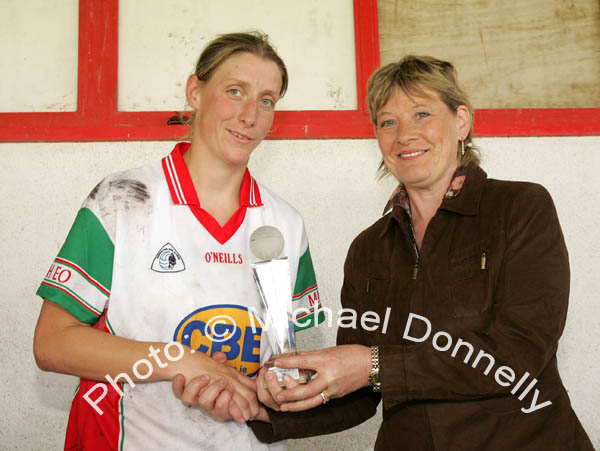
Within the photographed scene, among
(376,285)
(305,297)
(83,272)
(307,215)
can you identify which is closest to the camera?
(83,272)

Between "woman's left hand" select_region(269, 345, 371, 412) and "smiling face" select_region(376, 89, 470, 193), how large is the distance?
1.64ft

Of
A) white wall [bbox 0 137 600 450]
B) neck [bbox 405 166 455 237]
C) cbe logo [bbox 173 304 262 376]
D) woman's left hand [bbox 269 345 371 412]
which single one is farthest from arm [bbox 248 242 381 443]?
white wall [bbox 0 137 600 450]

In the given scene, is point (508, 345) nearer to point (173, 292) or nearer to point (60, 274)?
point (173, 292)

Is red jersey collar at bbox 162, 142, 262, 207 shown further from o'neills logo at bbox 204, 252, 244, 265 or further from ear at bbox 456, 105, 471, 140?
ear at bbox 456, 105, 471, 140

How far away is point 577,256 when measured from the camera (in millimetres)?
2334

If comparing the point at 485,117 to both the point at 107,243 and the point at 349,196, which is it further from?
the point at 107,243

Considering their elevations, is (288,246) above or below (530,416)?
above

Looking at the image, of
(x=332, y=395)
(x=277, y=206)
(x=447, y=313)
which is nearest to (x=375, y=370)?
(x=332, y=395)

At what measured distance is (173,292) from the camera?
1.27 meters

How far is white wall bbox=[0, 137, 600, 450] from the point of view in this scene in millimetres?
2094

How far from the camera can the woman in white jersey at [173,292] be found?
1.16m

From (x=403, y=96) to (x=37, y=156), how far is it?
151 centimetres

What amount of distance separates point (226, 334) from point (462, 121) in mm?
821

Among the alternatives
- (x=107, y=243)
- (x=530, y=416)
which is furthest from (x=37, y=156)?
(x=530, y=416)
